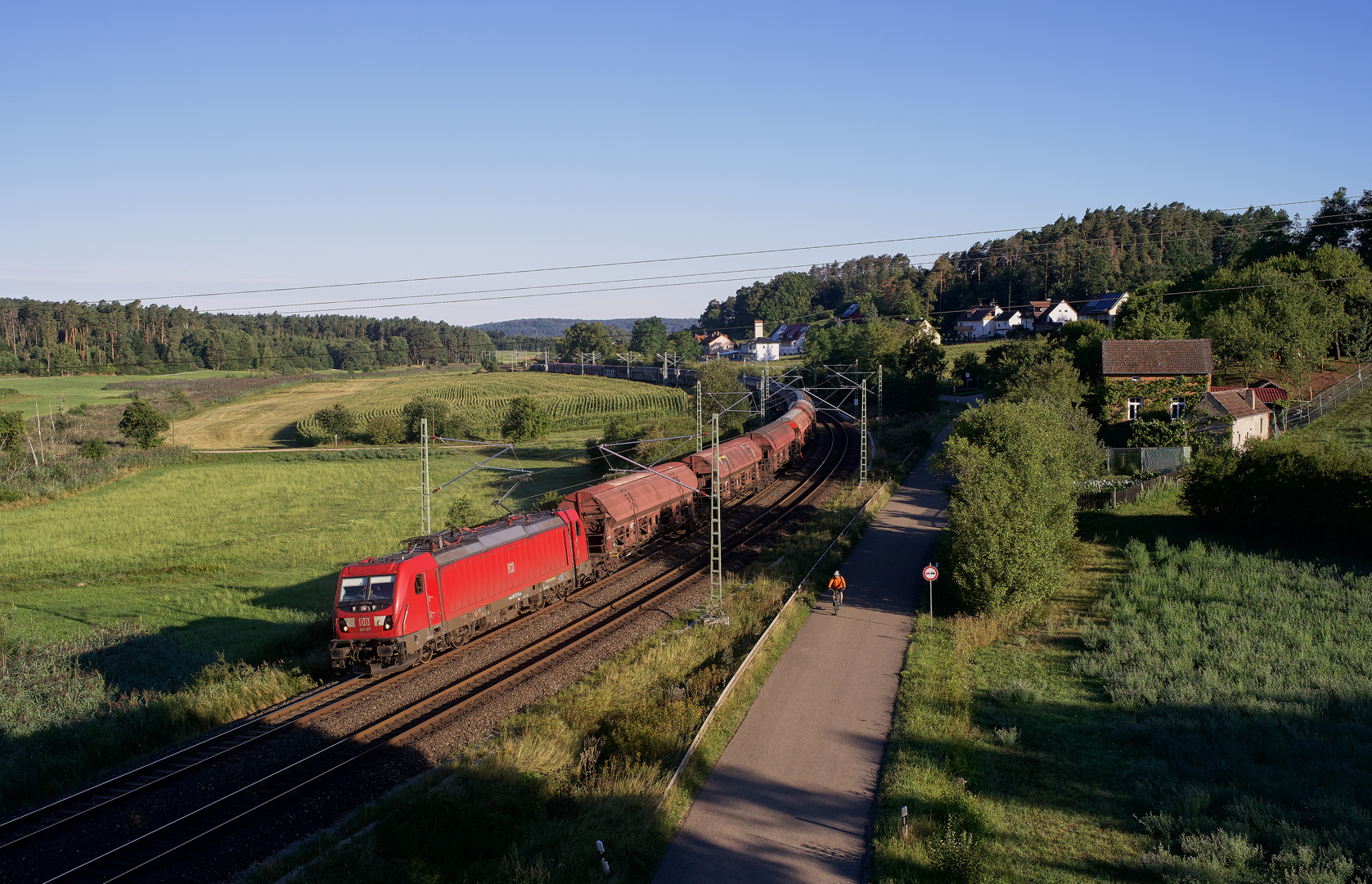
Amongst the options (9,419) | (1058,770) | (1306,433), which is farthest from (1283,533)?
(9,419)

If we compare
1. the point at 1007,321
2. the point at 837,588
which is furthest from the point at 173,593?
the point at 1007,321

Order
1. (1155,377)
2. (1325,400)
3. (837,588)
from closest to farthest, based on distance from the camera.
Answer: (837,588) < (1155,377) < (1325,400)

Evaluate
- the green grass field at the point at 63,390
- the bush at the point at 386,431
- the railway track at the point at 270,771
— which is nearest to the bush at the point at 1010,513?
the railway track at the point at 270,771

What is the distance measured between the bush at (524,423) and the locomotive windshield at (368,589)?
198 ft

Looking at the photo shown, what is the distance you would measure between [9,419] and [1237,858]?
272 ft

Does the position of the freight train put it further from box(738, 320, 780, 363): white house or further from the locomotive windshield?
box(738, 320, 780, 363): white house

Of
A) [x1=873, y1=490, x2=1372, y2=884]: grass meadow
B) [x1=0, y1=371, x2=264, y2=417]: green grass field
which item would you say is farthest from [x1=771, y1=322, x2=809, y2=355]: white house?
[x1=873, y1=490, x2=1372, y2=884]: grass meadow

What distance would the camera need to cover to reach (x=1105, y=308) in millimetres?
102875

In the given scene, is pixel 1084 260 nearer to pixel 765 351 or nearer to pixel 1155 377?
pixel 765 351

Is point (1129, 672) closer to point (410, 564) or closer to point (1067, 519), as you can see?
point (1067, 519)

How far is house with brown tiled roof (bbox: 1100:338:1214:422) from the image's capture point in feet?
155

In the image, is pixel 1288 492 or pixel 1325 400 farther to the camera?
pixel 1325 400

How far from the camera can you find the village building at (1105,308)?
334 feet

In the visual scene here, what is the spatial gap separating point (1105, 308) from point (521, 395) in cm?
7495
